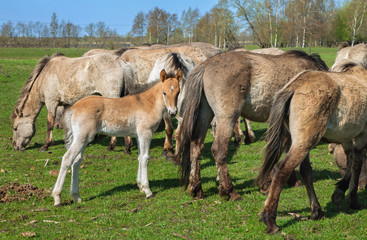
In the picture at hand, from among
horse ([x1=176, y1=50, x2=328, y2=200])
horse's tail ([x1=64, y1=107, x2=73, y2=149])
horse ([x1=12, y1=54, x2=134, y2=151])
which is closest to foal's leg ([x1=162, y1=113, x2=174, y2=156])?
horse ([x1=12, y1=54, x2=134, y2=151])

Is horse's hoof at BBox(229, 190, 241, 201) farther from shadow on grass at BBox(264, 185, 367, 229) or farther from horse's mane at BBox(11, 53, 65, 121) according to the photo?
horse's mane at BBox(11, 53, 65, 121)

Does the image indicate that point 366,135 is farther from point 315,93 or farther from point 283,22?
point 283,22

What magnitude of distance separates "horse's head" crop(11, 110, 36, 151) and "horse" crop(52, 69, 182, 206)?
527 centimetres

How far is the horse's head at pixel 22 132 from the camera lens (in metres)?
11.2

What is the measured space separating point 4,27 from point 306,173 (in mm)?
94635

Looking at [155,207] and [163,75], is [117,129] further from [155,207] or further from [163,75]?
[155,207]

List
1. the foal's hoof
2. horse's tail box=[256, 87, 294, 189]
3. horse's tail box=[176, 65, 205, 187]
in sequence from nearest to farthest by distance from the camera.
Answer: horse's tail box=[256, 87, 294, 189], the foal's hoof, horse's tail box=[176, 65, 205, 187]

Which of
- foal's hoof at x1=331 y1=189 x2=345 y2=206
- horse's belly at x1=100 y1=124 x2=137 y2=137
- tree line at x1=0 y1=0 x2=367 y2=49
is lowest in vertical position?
foal's hoof at x1=331 y1=189 x2=345 y2=206

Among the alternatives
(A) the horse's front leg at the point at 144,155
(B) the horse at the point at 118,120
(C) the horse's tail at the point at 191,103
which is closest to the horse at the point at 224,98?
(C) the horse's tail at the point at 191,103

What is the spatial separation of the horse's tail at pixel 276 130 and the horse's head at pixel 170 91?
2.02 metres

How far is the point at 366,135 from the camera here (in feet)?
18.0

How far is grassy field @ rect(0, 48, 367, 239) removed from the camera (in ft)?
16.5

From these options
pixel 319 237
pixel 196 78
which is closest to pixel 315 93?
pixel 319 237

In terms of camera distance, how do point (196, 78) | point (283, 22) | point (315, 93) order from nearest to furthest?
point (315, 93) < point (196, 78) < point (283, 22)
